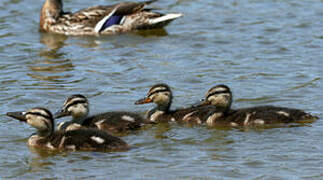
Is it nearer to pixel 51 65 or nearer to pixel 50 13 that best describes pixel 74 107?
pixel 51 65

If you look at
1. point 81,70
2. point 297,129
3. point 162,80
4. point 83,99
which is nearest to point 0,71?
point 81,70

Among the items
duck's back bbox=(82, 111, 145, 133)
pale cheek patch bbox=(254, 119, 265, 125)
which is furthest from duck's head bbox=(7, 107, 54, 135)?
pale cheek patch bbox=(254, 119, 265, 125)

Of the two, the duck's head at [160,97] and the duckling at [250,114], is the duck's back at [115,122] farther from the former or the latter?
the duckling at [250,114]

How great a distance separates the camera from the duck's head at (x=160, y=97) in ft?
30.8

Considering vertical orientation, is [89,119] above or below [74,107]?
below

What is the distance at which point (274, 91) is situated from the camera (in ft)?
34.7

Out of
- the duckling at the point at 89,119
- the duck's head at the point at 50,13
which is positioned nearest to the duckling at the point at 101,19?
the duck's head at the point at 50,13

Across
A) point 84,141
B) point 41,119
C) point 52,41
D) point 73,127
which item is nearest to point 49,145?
point 41,119

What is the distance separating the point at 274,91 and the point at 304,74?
0.91m

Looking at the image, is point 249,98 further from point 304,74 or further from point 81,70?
point 81,70

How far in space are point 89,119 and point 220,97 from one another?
156 cm

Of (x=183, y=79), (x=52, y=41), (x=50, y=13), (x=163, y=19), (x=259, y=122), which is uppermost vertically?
(x=50, y=13)

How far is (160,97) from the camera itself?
9.43 metres

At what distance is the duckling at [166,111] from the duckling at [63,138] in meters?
1.36
